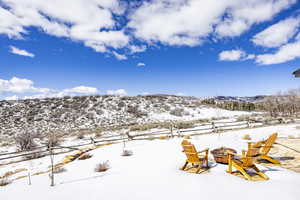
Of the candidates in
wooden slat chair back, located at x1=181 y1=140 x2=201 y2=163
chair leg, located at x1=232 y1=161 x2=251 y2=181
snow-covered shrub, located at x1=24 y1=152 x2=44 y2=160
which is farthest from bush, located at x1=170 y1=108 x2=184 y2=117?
chair leg, located at x1=232 y1=161 x2=251 y2=181

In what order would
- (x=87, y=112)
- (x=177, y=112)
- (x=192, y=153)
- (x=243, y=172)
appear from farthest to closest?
(x=177, y=112)
(x=87, y=112)
(x=192, y=153)
(x=243, y=172)

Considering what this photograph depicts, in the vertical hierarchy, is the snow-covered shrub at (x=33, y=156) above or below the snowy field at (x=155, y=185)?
below

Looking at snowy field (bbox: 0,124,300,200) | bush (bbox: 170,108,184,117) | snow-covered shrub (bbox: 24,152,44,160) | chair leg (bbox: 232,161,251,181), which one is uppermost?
bush (bbox: 170,108,184,117)

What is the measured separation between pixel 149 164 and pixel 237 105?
4393cm

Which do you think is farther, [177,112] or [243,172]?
[177,112]

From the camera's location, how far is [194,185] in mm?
4203

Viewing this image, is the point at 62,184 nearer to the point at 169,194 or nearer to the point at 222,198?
the point at 169,194

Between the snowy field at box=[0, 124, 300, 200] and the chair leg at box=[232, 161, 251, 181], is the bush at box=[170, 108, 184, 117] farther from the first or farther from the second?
the chair leg at box=[232, 161, 251, 181]

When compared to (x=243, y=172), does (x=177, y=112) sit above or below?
above

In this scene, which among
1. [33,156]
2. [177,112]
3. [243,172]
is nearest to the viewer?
[243,172]

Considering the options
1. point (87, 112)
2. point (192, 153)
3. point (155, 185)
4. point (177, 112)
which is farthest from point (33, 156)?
point (177, 112)

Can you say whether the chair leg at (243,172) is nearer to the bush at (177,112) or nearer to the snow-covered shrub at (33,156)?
the snow-covered shrub at (33,156)

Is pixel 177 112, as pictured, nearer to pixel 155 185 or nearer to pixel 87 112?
pixel 87 112

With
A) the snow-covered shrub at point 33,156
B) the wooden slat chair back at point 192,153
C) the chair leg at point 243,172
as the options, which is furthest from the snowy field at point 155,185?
the snow-covered shrub at point 33,156
